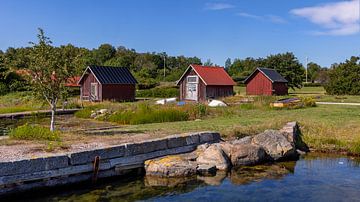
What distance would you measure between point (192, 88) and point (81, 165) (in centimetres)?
2992

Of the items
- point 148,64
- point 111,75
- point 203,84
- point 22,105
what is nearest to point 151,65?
point 148,64

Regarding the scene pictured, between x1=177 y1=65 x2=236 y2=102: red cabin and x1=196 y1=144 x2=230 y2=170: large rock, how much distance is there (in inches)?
998

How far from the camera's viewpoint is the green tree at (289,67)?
55294 mm

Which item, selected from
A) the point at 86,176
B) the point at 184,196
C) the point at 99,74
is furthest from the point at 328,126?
the point at 99,74

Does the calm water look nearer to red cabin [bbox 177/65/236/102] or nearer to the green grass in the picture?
the green grass

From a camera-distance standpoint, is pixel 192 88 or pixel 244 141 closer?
pixel 244 141

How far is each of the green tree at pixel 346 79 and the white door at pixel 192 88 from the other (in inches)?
677

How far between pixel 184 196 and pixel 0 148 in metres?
5.06

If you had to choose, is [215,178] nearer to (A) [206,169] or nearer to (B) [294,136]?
(A) [206,169]

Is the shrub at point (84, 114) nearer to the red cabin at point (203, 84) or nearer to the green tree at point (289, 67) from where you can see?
the red cabin at point (203, 84)

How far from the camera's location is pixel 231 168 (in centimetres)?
1205

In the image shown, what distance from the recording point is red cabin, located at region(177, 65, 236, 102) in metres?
38.2

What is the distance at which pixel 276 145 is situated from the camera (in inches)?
528

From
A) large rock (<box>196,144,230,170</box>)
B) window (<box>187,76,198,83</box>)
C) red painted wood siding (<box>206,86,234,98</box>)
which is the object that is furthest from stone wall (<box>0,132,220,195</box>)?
window (<box>187,76,198,83</box>)
